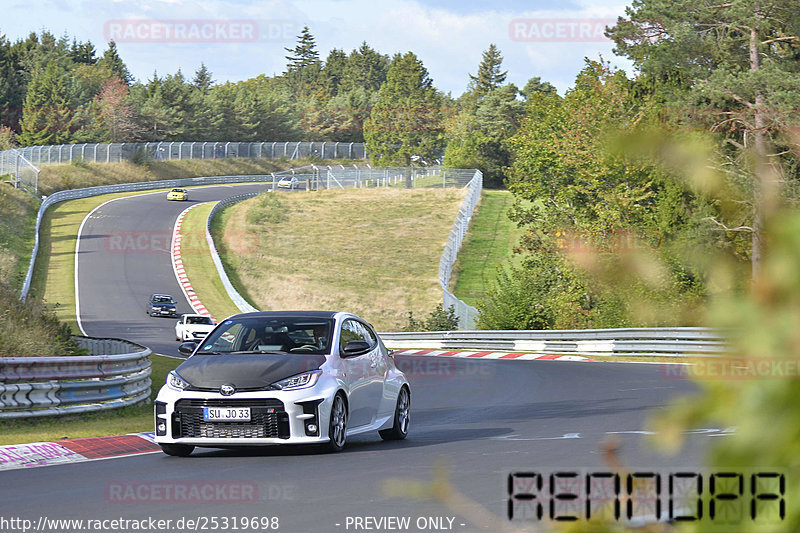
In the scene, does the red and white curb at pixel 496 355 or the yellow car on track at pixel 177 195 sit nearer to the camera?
the red and white curb at pixel 496 355

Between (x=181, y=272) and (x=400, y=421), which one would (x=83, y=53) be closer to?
(x=181, y=272)

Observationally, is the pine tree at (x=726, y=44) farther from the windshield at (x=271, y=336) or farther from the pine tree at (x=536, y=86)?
the pine tree at (x=536, y=86)

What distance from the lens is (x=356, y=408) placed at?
1253 cm

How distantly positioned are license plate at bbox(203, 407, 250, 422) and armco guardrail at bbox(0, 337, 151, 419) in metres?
4.01

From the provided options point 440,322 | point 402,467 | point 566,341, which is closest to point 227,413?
point 402,467

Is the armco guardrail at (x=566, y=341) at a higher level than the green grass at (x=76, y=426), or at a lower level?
lower

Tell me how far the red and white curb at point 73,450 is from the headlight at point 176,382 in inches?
41.4

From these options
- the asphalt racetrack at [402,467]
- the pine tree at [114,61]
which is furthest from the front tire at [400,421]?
the pine tree at [114,61]

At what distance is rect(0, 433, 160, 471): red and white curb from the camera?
11203mm

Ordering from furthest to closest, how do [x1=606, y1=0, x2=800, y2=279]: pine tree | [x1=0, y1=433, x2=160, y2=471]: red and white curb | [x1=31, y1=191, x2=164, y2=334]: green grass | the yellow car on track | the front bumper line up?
the yellow car on track
[x1=31, y1=191, x2=164, y2=334]: green grass
[x1=606, y1=0, x2=800, y2=279]: pine tree
the front bumper
[x1=0, y1=433, x2=160, y2=471]: red and white curb

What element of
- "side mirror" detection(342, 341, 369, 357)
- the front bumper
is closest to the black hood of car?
the front bumper

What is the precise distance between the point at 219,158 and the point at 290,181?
2543cm

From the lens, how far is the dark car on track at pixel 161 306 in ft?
177

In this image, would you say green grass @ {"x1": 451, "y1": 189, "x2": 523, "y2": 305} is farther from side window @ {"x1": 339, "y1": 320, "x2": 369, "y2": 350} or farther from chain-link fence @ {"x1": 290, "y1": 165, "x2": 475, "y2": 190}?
side window @ {"x1": 339, "y1": 320, "x2": 369, "y2": 350}
